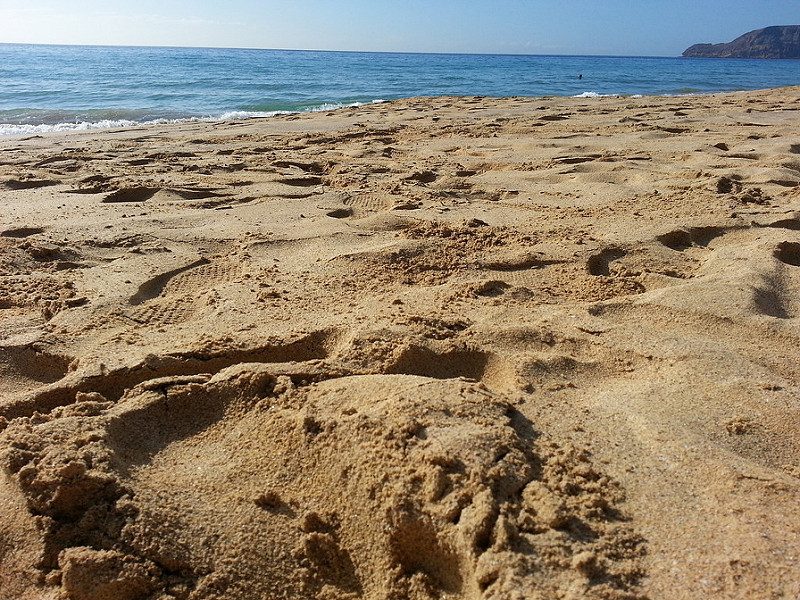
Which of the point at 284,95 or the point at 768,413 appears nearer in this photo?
the point at 768,413

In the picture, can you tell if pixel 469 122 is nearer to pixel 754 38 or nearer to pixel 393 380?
pixel 393 380

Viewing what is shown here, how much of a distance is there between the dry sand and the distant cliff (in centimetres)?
10357

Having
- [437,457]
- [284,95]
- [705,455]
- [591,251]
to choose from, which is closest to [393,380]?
[437,457]

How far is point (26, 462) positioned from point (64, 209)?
2.30 metres

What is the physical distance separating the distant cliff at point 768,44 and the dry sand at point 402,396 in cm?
10357

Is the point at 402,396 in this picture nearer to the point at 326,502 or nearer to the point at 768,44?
the point at 326,502

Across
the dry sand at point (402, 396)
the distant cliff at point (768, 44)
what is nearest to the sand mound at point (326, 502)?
the dry sand at point (402, 396)

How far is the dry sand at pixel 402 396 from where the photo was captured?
1.07 m

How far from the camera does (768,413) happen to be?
1443 mm

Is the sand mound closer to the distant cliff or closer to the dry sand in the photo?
the dry sand

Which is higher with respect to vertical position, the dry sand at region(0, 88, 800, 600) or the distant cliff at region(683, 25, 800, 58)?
the distant cliff at region(683, 25, 800, 58)

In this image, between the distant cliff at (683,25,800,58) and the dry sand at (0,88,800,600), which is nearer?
the dry sand at (0,88,800,600)

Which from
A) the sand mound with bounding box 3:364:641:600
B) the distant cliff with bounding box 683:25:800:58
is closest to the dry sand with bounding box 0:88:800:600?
the sand mound with bounding box 3:364:641:600

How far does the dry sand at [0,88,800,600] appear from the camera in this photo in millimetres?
1069
